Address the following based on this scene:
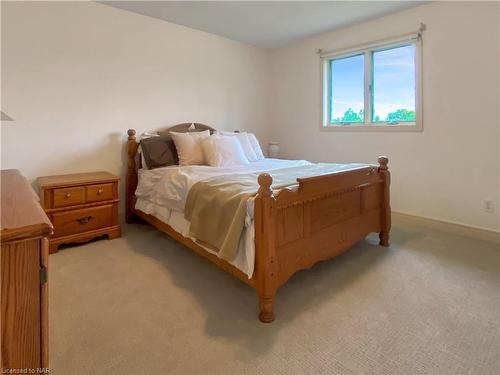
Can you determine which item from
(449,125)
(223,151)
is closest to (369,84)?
(449,125)

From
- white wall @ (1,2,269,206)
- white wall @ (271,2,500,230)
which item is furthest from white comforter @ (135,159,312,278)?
white wall @ (271,2,500,230)

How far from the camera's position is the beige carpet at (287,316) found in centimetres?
138

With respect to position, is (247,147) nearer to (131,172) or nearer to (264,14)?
(131,172)

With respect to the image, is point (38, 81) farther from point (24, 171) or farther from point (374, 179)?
point (374, 179)

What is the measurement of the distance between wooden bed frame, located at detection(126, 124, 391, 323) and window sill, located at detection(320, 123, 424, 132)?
0.98 metres

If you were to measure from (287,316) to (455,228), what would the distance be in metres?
2.34

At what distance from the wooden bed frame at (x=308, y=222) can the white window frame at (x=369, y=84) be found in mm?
1054

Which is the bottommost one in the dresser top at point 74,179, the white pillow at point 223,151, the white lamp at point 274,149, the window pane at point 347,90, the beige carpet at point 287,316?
the beige carpet at point 287,316

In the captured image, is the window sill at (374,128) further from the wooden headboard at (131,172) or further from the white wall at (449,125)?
the wooden headboard at (131,172)

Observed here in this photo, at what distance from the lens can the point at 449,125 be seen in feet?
10.1

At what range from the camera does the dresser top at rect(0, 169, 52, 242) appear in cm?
64

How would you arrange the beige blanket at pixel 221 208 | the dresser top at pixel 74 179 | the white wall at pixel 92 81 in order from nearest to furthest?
the beige blanket at pixel 221 208, the dresser top at pixel 74 179, the white wall at pixel 92 81

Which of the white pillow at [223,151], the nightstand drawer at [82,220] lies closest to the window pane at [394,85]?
the white pillow at [223,151]

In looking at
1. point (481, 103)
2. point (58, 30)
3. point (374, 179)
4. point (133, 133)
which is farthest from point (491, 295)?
point (58, 30)
